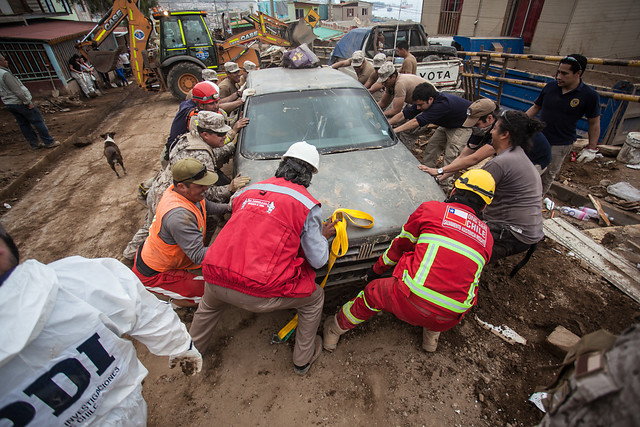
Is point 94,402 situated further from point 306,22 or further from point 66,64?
point 306,22

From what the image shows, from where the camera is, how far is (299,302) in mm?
2012

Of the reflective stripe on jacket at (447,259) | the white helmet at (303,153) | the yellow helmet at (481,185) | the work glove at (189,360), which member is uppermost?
the white helmet at (303,153)

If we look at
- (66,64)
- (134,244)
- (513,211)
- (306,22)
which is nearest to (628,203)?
(513,211)

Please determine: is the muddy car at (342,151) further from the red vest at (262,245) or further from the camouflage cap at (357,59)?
the camouflage cap at (357,59)

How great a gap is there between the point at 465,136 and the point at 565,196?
1.83 m

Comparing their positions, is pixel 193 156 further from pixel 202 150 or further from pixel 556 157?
pixel 556 157

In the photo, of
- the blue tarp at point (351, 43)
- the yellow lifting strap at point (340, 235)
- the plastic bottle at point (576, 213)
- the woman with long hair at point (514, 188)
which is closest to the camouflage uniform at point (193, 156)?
the yellow lifting strap at point (340, 235)

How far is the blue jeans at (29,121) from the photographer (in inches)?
223

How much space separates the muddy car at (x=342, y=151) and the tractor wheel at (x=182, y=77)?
6.82m

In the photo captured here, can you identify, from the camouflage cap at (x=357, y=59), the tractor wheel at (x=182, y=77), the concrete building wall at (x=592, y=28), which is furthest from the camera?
the tractor wheel at (x=182, y=77)

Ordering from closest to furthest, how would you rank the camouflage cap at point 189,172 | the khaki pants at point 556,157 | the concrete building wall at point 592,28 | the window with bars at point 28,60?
the camouflage cap at point 189,172, the khaki pants at point 556,157, the concrete building wall at point 592,28, the window with bars at point 28,60

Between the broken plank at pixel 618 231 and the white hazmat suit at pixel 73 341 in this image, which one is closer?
the white hazmat suit at pixel 73 341

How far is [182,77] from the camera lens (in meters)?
9.39

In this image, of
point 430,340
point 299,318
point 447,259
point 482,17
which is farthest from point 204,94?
point 482,17
